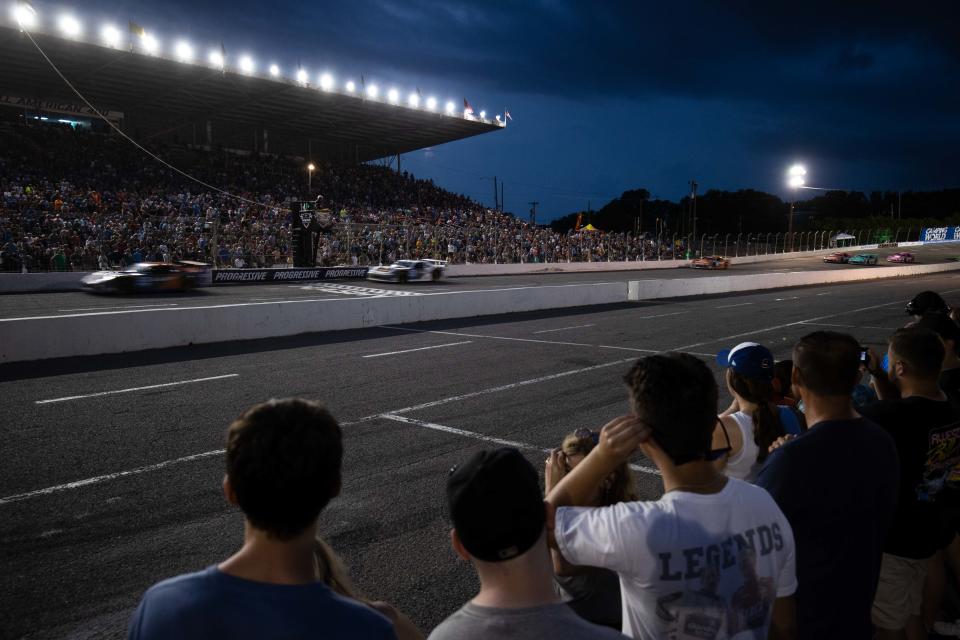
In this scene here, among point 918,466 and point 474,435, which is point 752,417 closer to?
point 918,466

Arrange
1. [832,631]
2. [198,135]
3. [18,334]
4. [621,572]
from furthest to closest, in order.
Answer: [198,135] → [18,334] → [832,631] → [621,572]

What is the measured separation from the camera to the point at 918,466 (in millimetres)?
2869

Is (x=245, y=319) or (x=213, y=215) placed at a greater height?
(x=213, y=215)

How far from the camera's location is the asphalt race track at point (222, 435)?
4.00 meters

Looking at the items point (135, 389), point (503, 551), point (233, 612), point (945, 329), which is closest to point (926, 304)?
point (945, 329)

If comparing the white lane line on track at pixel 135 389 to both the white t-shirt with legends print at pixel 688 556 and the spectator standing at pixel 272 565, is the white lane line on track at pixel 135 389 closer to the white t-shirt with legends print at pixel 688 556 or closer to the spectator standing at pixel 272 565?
the spectator standing at pixel 272 565

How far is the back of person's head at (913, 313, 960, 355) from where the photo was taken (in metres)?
4.38

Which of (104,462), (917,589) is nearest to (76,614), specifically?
(104,462)

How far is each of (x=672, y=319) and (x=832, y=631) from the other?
55.4ft

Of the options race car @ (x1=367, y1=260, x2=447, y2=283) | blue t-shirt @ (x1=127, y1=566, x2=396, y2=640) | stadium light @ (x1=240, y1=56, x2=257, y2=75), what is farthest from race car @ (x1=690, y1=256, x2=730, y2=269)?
blue t-shirt @ (x1=127, y1=566, x2=396, y2=640)

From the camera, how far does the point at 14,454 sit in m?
6.20

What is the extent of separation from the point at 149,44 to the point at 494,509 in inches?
1659

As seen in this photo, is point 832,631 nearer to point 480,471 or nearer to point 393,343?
point 480,471

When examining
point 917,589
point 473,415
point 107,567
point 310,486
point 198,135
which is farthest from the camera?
point 198,135
